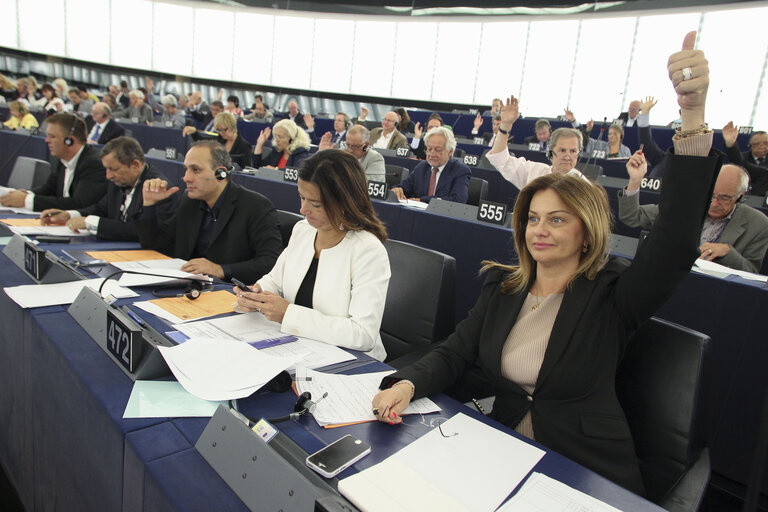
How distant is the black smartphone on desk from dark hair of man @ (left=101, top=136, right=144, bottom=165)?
225 centimetres

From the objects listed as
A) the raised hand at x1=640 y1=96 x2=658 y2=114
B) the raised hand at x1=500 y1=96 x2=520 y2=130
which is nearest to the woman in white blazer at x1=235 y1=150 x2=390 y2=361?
the raised hand at x1=500 y1=96 x2=520 y2=130

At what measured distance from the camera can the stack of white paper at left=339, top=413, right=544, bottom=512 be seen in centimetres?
73

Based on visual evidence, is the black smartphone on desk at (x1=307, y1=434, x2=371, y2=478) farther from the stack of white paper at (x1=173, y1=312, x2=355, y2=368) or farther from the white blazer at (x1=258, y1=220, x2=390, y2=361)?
the white blazer at (x1=258, y1=220, x2=390, y2=361)

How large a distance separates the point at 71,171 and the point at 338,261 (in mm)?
2642

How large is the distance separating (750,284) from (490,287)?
52.9 inches

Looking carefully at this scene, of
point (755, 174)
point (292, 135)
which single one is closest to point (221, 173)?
point (292, 135)

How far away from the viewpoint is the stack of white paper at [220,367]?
984 millimetres

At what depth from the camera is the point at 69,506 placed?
1105 millimetres

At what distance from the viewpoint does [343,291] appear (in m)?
1.58

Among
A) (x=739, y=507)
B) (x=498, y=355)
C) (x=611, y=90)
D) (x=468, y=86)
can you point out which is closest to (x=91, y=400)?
(x=498, y=355)

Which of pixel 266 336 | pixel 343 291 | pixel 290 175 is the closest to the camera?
pixel 266 336

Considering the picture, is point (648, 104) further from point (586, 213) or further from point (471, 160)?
point (586, 213)

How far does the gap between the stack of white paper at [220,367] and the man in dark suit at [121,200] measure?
4.65ft

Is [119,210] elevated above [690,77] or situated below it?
below
